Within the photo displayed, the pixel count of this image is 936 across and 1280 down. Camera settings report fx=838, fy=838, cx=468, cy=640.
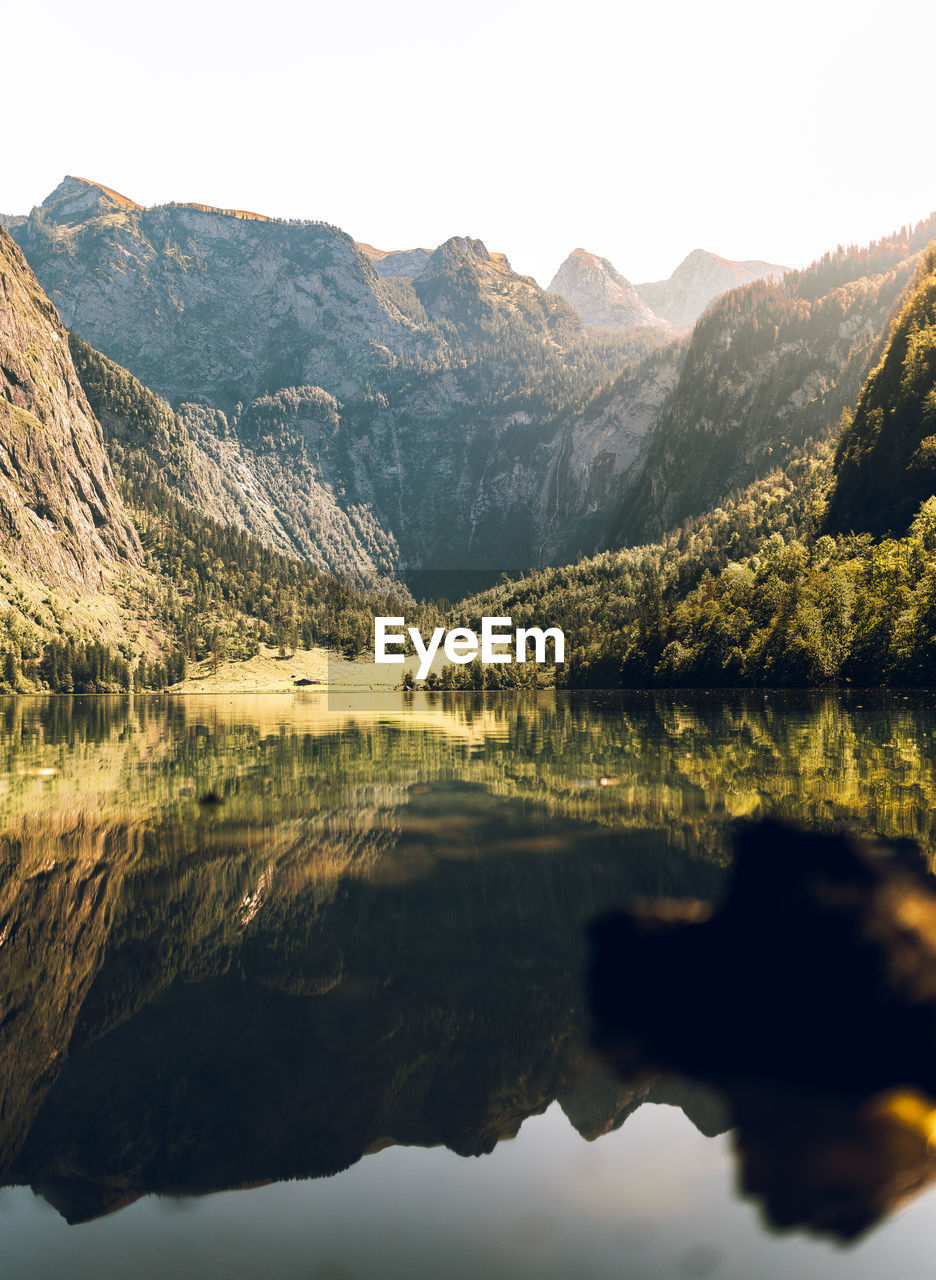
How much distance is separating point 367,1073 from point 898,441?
191m

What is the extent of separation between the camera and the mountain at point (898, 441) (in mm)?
164375

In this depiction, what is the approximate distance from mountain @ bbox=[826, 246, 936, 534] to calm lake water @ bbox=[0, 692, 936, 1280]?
154583 mm

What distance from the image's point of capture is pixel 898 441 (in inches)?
6841

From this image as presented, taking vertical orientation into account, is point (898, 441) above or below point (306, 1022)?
above

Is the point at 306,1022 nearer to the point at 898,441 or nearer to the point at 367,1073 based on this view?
the point at 367,1073

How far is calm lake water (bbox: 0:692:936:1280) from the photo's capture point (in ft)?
31.9

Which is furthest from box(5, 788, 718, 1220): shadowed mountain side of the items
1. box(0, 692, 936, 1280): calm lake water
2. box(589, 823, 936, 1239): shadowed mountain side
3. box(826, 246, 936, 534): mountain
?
box(826, 246, 936, 534): mountain

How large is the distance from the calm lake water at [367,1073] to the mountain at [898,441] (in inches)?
6086

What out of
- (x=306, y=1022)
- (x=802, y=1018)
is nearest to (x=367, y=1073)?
(x=306, y=1022)

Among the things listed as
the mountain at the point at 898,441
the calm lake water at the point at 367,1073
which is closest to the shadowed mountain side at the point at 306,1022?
the calm lake water at the point at 367,1073

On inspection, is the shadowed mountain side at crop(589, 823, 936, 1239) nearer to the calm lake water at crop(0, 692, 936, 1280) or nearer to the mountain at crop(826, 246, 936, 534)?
the calm lake water at crop(0, 692, 936, 1280)

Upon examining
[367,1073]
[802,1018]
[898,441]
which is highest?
[898,441]

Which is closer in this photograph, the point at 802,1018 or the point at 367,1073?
the point at 367,1073

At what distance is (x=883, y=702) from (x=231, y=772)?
71828mm
